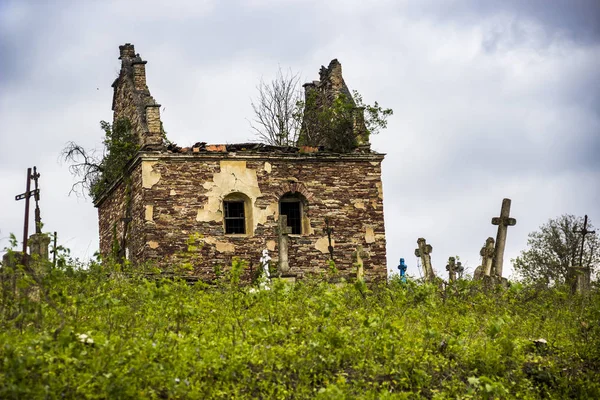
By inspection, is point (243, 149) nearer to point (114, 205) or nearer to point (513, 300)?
point (114, 205)

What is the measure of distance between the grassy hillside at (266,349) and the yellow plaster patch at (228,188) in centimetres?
1056

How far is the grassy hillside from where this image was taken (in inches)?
419

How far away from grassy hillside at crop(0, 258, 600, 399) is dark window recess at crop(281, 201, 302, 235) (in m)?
11.6

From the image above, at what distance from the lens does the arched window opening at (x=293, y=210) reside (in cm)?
2792

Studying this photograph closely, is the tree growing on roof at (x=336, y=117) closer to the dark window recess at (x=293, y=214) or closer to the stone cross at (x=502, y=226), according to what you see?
the dark window recess at (x=293, y=214)

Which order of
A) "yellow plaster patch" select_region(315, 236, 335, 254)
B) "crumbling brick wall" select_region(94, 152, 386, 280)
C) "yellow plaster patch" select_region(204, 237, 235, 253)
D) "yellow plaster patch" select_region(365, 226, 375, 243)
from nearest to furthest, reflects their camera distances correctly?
"crumbling brick wall" select_region(94, 152, 386, 280)
"yellow plaster patch" select_region(204, 237, 235, 253)
"yellow plaster patch" select_region(315, 236, 335, 254)
"yellow plaster patch" select_region(365, 226, 375, 243)

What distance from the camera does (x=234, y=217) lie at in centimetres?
2742

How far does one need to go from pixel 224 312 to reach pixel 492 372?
4.04 metres

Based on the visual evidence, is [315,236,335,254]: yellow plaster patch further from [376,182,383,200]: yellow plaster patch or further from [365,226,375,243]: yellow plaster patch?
[376,182,383,200]: yellow plaster patch

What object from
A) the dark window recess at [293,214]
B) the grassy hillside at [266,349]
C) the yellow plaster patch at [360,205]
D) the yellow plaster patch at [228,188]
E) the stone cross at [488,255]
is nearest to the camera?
the grassy hillside at [266,349]

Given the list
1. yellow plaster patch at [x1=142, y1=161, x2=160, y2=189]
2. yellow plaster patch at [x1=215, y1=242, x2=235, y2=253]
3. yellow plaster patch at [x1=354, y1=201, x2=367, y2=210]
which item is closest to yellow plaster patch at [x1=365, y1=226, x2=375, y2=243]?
yellow plaster patch at [x1=354, y1=201, x2=367, y2=210]

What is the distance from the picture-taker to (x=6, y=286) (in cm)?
1268

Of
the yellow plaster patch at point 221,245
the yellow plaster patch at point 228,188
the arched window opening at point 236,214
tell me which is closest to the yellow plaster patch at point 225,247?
the yellow plaster patch at point 221,245

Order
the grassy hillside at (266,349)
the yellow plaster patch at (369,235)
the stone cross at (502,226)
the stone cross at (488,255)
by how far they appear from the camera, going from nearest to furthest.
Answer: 1. the grassy hillside at (266,349)
2. the stone cross at (502,226)
3. the stone cross at (488,255)
4. the yellow plaster patch at (369,235)
